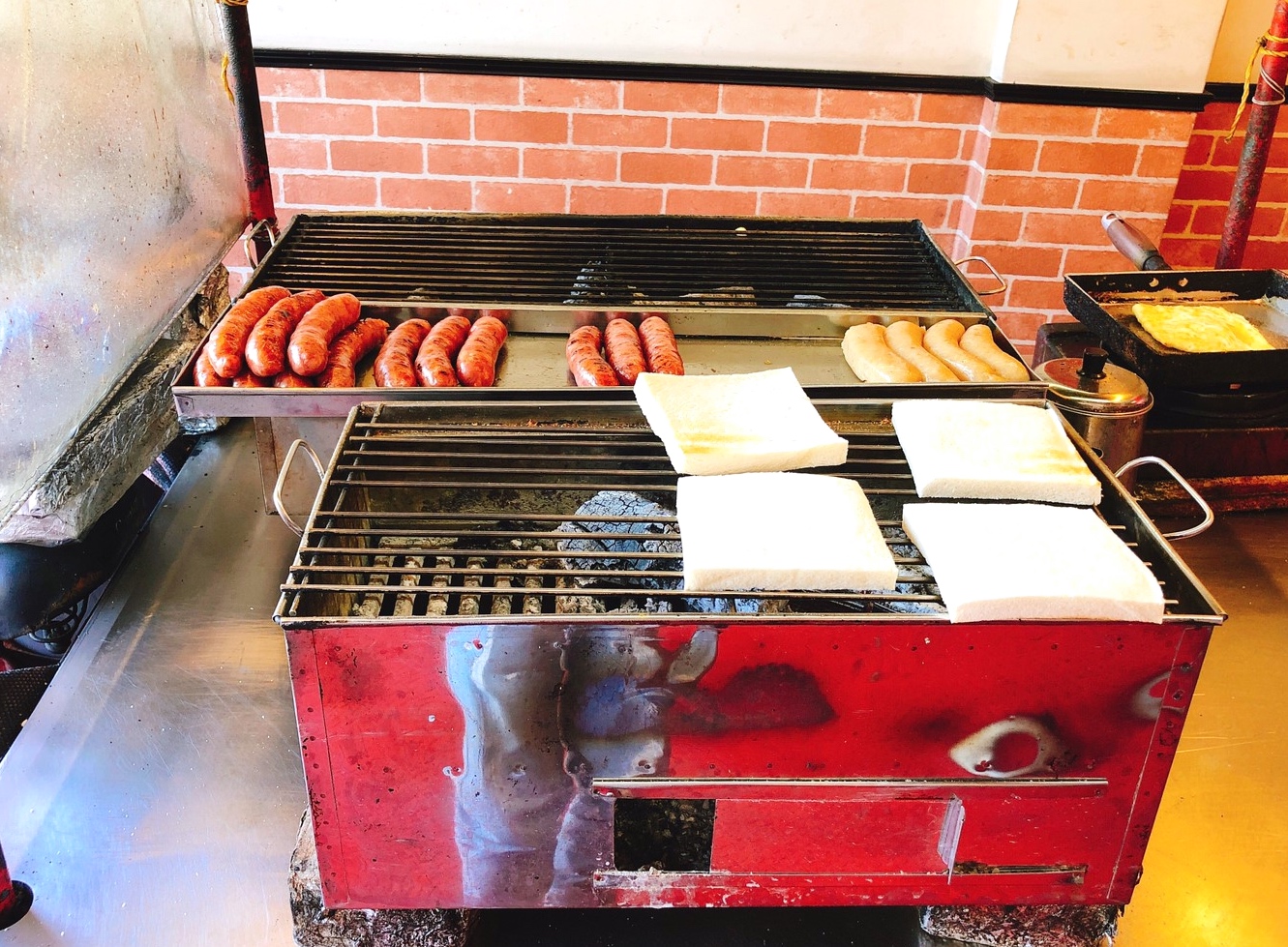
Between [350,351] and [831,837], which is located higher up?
[350,351]

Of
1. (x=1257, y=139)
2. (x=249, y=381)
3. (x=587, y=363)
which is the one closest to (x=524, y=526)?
(x=587, y=363)

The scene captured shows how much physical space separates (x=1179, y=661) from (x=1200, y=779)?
104 centimetres

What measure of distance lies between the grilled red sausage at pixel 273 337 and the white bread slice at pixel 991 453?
5.13 feet

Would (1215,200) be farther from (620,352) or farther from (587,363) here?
(587,363)

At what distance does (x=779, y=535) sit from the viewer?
5.98 ft

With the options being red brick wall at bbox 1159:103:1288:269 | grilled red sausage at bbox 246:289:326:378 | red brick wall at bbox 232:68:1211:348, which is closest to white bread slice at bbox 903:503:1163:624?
grilled red sausage at bbox 246:289:326:378

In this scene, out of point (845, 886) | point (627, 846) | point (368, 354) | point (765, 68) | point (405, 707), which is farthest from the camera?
point (765, 68)

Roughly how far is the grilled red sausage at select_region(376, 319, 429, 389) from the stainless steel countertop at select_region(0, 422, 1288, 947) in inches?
32.7

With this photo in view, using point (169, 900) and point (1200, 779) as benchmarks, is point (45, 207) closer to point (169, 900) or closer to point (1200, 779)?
point (169, 900)

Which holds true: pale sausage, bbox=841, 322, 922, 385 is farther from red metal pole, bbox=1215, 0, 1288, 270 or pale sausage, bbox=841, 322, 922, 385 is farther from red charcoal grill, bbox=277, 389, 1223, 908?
red metal pole, bbox=1215, 0, 1288, 270

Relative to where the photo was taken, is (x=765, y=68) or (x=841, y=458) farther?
(x=765, y=68)

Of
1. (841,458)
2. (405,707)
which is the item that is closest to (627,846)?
Result: (405,707)

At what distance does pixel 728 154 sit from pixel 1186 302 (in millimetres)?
2096

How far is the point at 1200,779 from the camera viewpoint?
250 cm
